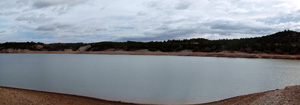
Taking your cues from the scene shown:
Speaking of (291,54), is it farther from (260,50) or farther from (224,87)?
(224,87)

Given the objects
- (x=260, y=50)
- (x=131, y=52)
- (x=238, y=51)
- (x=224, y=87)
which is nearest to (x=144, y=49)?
(x=131, y=52)

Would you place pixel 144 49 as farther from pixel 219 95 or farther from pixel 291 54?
pixel 219 95

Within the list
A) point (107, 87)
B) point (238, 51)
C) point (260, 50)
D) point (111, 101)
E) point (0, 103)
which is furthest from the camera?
point (238, 51)

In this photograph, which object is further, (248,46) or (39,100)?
(248,46)

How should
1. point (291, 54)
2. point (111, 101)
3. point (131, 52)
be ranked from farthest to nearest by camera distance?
point (131, 52) → point (291, 54) → point (111, 101)

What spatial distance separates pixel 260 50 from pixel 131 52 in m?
44.9

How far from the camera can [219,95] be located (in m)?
15.0

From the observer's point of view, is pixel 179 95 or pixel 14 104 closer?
pixel 14 104

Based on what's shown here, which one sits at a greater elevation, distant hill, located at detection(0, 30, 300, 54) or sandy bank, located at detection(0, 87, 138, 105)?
distant hill, located at detection(0, 30, 300, 54)

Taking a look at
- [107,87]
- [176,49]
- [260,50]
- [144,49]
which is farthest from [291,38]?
[107,87]

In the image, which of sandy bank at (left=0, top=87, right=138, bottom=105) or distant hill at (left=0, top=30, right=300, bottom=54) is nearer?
sandy bank at (left=0, top=87, right=138, bottom=105)

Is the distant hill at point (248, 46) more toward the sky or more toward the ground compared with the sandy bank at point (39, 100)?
more toward the sky

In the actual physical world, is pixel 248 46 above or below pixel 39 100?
above

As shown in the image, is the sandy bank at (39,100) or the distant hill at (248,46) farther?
the distant hill at (248,46)
